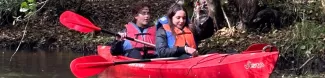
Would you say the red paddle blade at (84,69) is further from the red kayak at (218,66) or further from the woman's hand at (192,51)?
the woman's hand at (192,51)

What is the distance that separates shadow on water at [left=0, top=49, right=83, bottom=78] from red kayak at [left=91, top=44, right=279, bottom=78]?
2.32m

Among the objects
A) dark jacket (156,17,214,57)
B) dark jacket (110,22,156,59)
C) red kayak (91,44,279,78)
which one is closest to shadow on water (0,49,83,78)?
dark jacket (110,22,156,59)

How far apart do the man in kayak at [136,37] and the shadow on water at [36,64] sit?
3.62 feet

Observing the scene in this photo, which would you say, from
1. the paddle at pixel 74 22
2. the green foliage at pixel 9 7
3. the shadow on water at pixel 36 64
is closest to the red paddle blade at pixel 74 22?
the paddle at pixel 74 22

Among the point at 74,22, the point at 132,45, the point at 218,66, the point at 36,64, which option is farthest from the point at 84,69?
the point at 36,64

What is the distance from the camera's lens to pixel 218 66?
18.4 ft

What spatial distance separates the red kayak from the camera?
5406mm

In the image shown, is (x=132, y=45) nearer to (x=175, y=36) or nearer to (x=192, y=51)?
(x=175, y=36)

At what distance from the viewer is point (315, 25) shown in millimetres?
9078

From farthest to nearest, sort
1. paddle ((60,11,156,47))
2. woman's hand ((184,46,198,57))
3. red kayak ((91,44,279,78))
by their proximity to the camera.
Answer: paddle ((60,11,156,47)) → woman's hand ((184,46,198,57)) → red kayak ((91,44,279,78))

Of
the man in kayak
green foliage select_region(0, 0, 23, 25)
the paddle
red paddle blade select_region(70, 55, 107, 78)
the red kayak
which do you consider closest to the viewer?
the red kayak

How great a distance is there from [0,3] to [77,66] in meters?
7.70

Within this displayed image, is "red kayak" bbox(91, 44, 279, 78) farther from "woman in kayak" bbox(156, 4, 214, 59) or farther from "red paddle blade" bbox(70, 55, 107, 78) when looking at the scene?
"red paddle blade" bbox(70, 55, 107, 78)

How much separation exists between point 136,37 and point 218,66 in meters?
1.97
